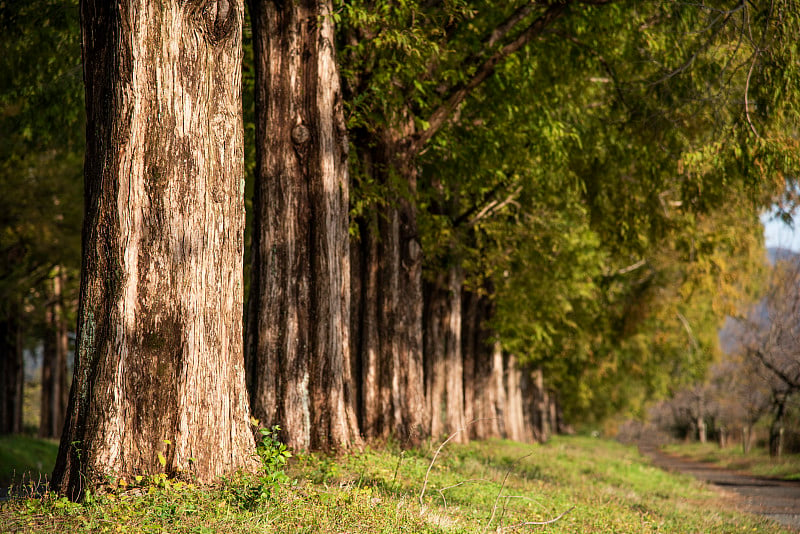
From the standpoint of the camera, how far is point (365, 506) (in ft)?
21.7

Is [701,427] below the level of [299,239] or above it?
below

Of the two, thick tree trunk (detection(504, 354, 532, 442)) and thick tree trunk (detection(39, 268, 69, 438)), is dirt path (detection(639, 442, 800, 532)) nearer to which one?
thick tree trunk (detection(504, 354, 532, 442))

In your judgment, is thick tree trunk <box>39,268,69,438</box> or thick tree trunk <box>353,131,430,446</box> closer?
thick tree trunk <box>353,131,430,446</box>

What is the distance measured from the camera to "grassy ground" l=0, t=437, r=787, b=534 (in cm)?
580

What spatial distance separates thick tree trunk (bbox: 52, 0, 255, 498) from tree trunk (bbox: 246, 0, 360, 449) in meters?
2.26

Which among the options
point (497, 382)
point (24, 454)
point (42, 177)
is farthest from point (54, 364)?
point (497, 382)

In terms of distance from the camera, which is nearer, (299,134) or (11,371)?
(299,134)

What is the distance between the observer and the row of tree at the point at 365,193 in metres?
6.64

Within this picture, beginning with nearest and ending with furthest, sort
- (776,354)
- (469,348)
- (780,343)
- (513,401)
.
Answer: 1. (469,348)
2. (780,343)
3. (776,354)
4. (513,401)

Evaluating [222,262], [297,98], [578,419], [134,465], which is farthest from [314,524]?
[578,419]

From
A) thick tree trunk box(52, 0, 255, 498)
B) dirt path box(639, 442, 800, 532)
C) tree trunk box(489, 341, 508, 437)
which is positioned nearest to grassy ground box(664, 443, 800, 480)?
dirt path box(639, 442, 800, 532)

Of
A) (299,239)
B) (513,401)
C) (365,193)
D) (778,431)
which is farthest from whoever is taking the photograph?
(513,401)

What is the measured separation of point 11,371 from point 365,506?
2124cm

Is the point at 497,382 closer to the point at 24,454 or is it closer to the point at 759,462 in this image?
the point at 759,462
